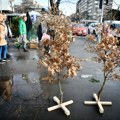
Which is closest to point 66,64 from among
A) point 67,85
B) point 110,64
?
point 110,64

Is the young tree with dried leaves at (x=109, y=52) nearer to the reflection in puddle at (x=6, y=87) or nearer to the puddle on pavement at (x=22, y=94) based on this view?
the puddle on pavement at (x=22, y=94)

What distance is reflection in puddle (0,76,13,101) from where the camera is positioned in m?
6.09

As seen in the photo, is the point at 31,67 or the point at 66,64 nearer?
the point at 66,64

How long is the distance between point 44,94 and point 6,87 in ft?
4.14

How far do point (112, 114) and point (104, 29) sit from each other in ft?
6.90

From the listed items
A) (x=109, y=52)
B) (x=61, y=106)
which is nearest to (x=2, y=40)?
(x=61, y=106)

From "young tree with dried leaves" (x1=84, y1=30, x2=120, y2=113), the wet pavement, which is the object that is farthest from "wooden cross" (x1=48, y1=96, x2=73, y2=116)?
"young tree with dried leaves" (x1=84, y1=30, x2=120, y2=113)

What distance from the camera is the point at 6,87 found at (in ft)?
22.2

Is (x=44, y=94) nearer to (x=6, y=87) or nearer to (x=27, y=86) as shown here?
(x=27, y=86)

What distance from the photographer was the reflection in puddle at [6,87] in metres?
6.09

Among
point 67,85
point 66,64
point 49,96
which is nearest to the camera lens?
point 66,64

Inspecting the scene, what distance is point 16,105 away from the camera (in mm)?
5535

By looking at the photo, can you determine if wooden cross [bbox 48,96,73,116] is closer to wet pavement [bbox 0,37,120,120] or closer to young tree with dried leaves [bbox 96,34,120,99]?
wet pavement [bbox 0,37,120,120]

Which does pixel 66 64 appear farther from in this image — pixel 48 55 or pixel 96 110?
pixel 96 110
